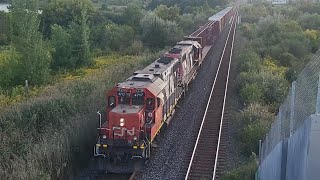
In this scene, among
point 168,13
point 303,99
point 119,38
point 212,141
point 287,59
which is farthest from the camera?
point 168,13

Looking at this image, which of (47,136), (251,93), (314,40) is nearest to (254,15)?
(314,40)

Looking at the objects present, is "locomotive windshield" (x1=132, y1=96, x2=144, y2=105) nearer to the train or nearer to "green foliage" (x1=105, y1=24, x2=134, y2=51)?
the train

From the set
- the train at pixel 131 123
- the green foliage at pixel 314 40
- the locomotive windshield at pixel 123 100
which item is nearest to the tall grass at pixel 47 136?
the train at pixel 131 123

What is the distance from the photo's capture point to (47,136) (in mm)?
14398

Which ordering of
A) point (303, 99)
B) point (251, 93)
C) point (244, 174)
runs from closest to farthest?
point (303, 99) → point (244, 174) → point (251, 93)

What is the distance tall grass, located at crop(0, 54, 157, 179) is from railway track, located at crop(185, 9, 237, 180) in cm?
421

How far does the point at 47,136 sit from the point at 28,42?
13.2 m

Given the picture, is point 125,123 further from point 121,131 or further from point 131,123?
point 121,131

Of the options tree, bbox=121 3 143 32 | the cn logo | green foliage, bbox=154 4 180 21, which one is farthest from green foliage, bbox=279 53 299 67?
green foliage, bbox=154 4 180 21

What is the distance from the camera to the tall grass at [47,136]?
12391mm

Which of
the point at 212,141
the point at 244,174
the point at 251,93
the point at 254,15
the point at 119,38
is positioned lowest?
the point at 212,141

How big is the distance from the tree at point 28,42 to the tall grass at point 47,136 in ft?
27.7

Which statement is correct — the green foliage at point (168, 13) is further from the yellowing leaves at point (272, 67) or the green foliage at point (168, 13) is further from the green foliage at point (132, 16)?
the yellowing leaves at point (272, 67)

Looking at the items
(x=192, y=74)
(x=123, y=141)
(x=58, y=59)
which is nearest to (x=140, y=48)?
(x=58, y=59)
